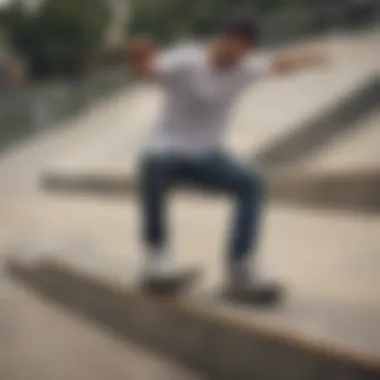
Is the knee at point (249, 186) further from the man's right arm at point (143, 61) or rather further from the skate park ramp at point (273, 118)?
the skate park ramp at point (273, 118)

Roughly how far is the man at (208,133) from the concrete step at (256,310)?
0.07 metres

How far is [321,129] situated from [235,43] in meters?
0.72

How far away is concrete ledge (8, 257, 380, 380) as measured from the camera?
3.26 ft

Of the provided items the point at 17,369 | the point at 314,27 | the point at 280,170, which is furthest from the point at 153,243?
the point at 314,27

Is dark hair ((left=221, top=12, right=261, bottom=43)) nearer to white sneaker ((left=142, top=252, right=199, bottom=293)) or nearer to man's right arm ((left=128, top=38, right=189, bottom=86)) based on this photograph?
man's right arm ((left=128, top=38, right=189, bottom=86))

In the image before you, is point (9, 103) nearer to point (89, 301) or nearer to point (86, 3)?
point (86, 3)

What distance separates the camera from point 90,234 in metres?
1.70

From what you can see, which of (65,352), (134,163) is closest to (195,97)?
(65,352)

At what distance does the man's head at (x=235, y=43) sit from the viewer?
3.61 feet

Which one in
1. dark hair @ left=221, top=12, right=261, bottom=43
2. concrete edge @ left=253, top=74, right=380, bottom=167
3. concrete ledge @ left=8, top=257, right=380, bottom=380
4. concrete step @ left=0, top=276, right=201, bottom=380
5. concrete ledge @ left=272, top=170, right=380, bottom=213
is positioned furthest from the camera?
concrete edge @ left=253, top=74, right=380, bottom=167

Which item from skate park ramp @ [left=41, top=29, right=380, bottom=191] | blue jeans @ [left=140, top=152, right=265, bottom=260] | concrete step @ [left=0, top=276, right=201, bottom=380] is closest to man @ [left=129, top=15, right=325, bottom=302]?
Answer: blue jeans @ [left=140, top=152, right=265, bottom=260]

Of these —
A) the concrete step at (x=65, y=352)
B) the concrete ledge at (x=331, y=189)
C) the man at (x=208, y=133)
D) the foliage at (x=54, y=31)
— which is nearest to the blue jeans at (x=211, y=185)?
the man at (x=208, y=133)

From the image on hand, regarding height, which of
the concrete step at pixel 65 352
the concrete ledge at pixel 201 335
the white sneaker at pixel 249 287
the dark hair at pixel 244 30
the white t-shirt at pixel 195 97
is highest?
the dark hair at pixel 244 30

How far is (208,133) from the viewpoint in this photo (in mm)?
1157
